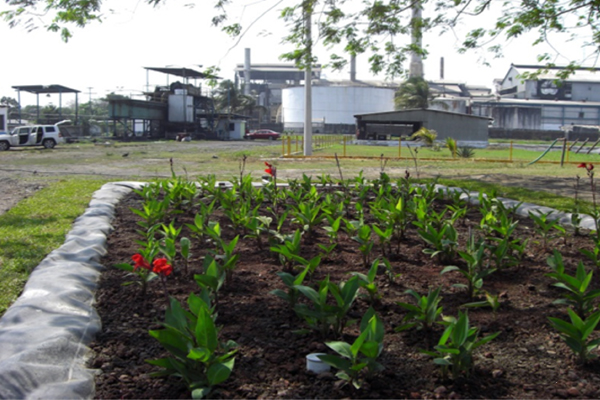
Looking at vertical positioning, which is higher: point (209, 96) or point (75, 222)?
point (209, 96)

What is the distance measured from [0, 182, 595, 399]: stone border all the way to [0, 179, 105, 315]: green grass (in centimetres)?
13

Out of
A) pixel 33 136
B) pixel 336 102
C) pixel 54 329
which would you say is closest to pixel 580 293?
pixel 54 329

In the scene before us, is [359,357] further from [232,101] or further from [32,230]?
[232,101]

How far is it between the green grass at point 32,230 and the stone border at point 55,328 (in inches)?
5.0

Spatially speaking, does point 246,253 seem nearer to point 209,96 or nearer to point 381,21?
point 381,21

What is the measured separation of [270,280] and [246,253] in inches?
31.1

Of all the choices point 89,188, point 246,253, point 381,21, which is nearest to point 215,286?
point 246,253

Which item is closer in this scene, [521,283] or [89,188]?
[521,283]

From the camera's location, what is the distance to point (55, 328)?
3.18m

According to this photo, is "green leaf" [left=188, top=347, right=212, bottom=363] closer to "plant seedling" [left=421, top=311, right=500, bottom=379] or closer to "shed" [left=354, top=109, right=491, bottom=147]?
"plant seedling" [left=421, top=311, right=500, bottom=379]

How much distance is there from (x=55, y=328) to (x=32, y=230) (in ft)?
10.7

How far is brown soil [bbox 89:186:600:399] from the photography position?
260 cm

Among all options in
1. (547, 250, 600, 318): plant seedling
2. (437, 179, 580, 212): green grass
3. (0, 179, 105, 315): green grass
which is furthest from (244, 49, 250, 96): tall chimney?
(547, 250, 600, 318): plant seedling

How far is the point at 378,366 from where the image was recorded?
249 cm
